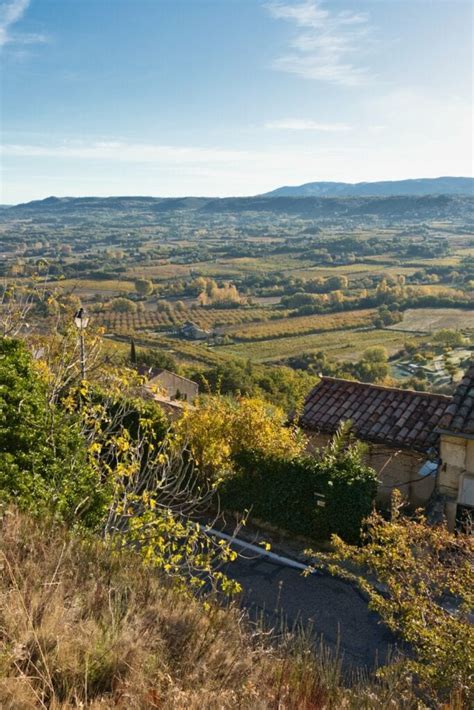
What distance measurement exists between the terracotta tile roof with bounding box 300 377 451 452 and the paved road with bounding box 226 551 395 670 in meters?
4.56

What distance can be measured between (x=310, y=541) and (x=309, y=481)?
4.34ft

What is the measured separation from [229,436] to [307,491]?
2421 millimetres

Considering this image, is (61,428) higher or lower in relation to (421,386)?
higher

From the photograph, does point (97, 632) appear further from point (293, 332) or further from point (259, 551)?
point (293, 332)

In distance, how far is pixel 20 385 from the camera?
880 cm

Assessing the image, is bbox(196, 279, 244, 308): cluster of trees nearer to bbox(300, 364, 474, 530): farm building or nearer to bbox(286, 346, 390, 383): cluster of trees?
bbox(286, 346, 390, 383): cluster of trees

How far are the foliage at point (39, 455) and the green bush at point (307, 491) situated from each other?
4.60 metres

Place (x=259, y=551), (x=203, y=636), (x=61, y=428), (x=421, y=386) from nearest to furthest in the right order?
(x=203, y=636) < (x=61, y=428) < (x=259, y=551) < (x=421, y=386)

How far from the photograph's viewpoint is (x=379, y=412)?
1509 centimetres

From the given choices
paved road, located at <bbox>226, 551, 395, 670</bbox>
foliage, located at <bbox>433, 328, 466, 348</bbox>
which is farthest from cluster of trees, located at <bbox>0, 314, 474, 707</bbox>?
foliage, located at <bbox>433, 328, 466, 348</bbox>

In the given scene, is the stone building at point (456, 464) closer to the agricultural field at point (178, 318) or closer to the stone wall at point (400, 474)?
the stone wall at point (400, 474)

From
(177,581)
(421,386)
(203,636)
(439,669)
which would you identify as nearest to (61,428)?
(177,581)

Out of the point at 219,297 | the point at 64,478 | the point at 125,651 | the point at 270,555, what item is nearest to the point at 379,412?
the point at 270,555

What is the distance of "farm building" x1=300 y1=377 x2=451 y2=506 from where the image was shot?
1391 centimetres
